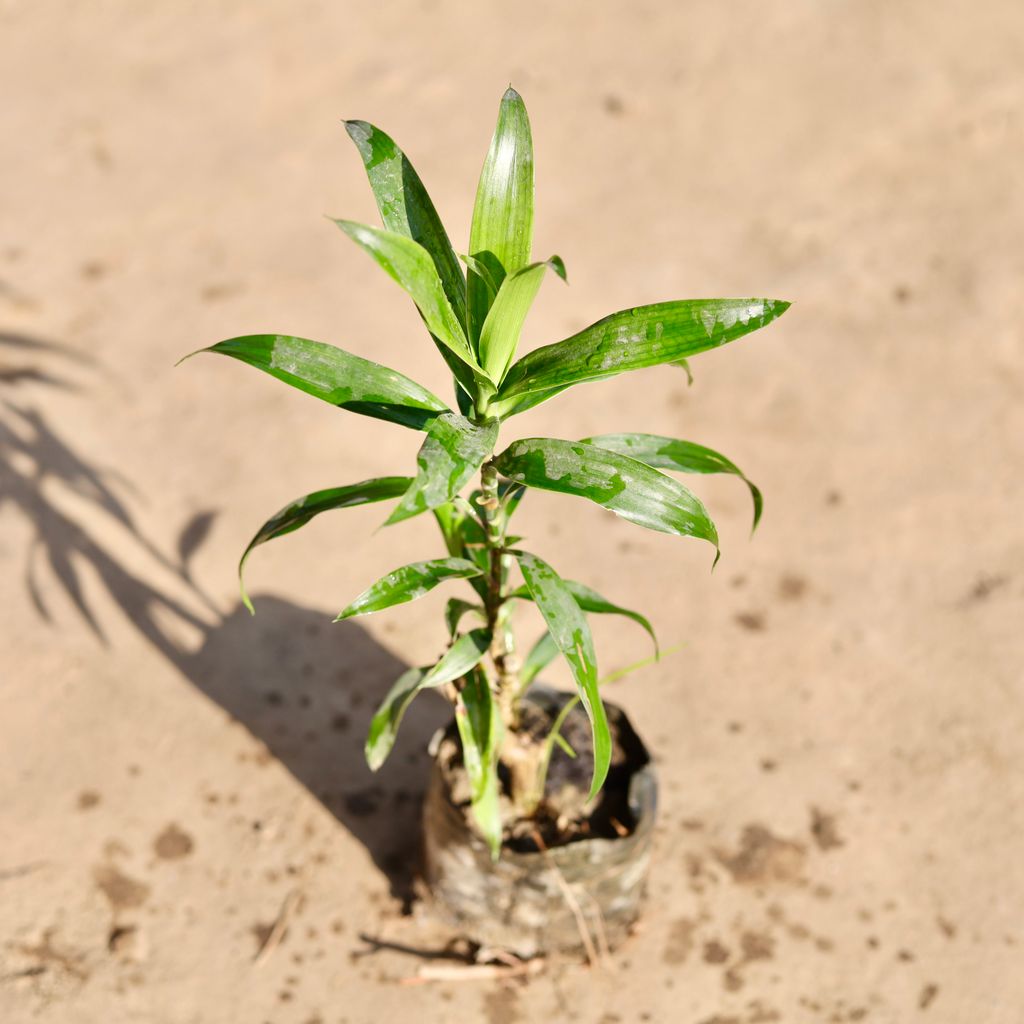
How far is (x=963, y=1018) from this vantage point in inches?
82.5

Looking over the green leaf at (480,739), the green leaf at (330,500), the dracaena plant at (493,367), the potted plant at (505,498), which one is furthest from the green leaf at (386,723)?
the green leaf at (330,500)

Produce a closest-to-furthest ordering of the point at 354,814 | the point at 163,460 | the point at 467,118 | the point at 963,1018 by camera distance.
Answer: the point at 963,1018 < the point at 354,814 < the point at 163,460 < the point at 467,118

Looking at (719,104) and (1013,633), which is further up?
Result: (719,104)

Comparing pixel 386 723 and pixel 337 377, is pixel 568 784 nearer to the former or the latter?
pixel 386 723

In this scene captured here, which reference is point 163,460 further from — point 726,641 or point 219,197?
point 726,641

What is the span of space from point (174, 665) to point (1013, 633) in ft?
6.29

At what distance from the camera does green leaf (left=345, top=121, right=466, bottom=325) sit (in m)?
1.38

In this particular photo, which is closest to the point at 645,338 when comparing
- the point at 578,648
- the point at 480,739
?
the point at 578,648

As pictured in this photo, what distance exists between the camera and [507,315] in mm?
1319

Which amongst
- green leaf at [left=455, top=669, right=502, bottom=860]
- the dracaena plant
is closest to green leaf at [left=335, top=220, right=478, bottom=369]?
the dracaena plant

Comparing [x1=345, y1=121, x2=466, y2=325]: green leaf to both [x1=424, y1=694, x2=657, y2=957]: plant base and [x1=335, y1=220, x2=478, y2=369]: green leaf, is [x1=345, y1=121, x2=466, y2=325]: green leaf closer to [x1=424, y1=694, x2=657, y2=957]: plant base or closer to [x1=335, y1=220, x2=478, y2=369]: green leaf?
[x1=335, y1=220, x2=478, y2=369]: green leaf

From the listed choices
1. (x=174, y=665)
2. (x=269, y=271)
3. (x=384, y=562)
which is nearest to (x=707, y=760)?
(x=384, y=562)

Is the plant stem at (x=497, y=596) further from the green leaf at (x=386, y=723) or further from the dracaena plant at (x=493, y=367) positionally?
the green leaf at (x=386, y=723)

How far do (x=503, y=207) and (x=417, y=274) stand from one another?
0.62ft
